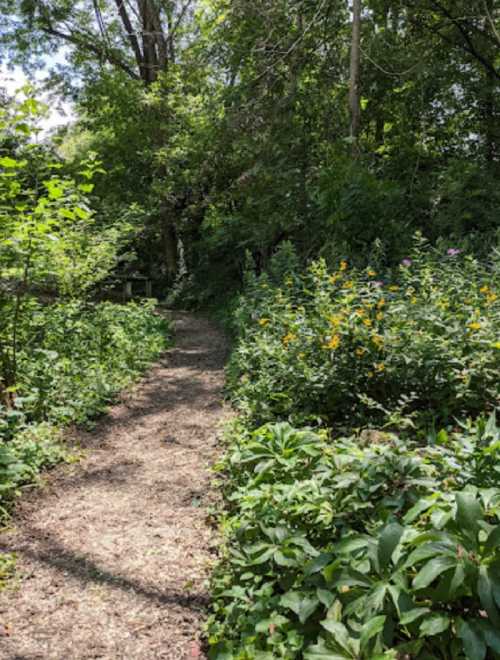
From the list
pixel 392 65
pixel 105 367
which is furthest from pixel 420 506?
pixel 392 65

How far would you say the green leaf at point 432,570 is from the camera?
1.56 metres

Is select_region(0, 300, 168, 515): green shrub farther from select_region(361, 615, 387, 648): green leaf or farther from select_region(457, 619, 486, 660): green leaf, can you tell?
select_region(457, 619, 486, 660): green leaf

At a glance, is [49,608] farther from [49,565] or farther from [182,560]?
[182,560]

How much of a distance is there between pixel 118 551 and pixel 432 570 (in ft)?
6.45

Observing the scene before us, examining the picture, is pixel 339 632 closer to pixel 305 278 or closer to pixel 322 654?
pixel 322 654

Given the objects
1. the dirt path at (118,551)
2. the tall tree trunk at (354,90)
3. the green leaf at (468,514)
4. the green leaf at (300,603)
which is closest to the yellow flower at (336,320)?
the dirt path at (118,551)

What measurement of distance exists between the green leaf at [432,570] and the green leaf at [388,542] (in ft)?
0.47

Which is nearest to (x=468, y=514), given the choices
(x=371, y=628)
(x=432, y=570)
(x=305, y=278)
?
(x=432, y=570)

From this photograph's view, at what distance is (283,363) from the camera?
A: 4387mm

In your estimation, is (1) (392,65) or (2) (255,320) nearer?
(2) (255,320)

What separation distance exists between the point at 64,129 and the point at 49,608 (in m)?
18.5

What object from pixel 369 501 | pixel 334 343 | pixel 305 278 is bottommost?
pixel 369 501

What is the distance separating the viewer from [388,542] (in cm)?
174

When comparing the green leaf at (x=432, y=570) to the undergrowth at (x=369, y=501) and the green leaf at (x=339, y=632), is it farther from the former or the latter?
the green leaf at (x=339, y=632)
